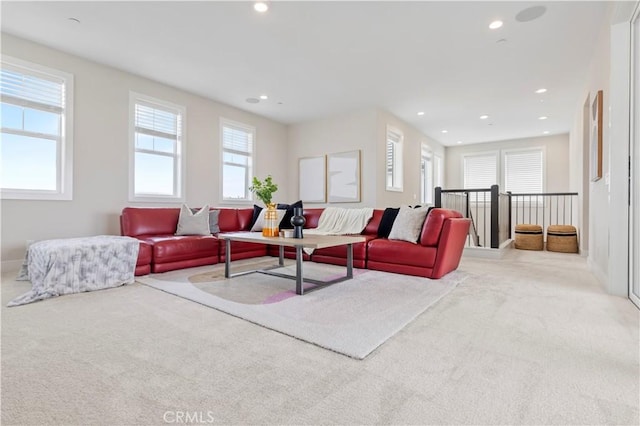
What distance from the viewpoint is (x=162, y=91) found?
5.04 meters

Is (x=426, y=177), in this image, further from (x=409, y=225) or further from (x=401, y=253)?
(x=401, y=253)

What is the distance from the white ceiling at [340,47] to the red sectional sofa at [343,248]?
6.77ft

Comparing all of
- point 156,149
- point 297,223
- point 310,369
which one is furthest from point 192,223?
point 310,369

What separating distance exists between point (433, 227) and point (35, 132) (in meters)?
4.89

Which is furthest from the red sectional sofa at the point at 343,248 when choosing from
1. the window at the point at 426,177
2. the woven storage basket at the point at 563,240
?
the window at the point at 426,177

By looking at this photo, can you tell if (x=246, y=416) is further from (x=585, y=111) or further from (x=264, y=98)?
(x=585, y=111)

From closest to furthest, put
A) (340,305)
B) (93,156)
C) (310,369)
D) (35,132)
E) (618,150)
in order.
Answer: (310,369)
(340,305)
(618,150)
(35,132)
(93,156)

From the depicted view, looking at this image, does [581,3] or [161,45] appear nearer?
[581,3]

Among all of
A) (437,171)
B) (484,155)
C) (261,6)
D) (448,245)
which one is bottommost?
(448,245)

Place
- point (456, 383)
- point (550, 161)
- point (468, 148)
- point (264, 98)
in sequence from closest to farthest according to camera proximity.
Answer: point (456, 383) < point (264, 98) < point (550, 161) < point (468, 148)

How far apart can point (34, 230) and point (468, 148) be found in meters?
10.2

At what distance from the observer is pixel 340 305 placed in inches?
95.7

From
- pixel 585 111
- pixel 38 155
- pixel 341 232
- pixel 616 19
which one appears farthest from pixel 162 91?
pixel 585 111

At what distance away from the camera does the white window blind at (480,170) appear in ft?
30.3
